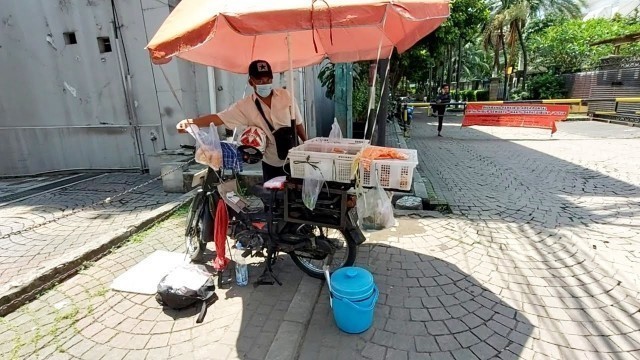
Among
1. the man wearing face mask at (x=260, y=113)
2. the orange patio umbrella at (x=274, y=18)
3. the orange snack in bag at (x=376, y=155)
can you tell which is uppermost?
the orange patio umbrella at (x=274, y=18)

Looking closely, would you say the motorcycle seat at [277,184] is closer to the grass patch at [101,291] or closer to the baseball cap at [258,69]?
the baseball cap at [258,69]

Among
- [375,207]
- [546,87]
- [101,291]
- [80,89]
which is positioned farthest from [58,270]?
[546,87]

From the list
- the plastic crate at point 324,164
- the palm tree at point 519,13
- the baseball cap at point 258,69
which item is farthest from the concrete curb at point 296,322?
the palm tree at point 519,13

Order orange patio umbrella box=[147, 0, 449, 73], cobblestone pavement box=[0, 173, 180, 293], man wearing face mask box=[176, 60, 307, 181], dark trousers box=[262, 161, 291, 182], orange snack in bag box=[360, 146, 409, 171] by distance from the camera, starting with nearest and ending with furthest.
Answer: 1. orange patio umbrella box=[147, 0, 449, 73]
2. orange snack in bag box=[360, 146, 409, 171]
3. man wearing face mask box=[176, 60, 307, 181]
4. dark trousers box=[262, 161, 291, 182]
5. cobblestone pavement box=[0, 173, 180, 293]

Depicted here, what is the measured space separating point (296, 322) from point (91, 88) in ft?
25.5

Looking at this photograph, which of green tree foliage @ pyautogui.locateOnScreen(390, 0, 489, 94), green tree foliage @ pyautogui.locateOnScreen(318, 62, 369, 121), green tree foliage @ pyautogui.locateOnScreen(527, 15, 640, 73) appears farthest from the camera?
green tree foliage @ pyautogui.locateOnScreen(527, 15, 640, 73)

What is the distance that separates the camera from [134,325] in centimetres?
305

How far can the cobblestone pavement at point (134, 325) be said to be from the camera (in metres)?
2.73

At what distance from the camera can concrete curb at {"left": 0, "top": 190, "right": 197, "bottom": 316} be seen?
3.32 m

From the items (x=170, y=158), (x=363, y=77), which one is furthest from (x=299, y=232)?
(x=363, y=77)

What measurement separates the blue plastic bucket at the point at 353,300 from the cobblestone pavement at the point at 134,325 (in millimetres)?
609

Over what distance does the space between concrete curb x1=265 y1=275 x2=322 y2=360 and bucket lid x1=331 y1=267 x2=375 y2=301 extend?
449 millimetres

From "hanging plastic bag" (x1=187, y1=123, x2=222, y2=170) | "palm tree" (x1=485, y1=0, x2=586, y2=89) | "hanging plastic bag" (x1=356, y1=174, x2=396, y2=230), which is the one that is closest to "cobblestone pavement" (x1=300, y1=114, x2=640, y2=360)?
"hanging plastic bag" (x1=356, y1=174, x2=396, y2=230)

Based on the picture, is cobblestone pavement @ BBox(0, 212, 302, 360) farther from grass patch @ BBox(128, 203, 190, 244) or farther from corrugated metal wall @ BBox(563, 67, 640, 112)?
corrugated metal wall @ BBox(563, 67, 640, 112)
